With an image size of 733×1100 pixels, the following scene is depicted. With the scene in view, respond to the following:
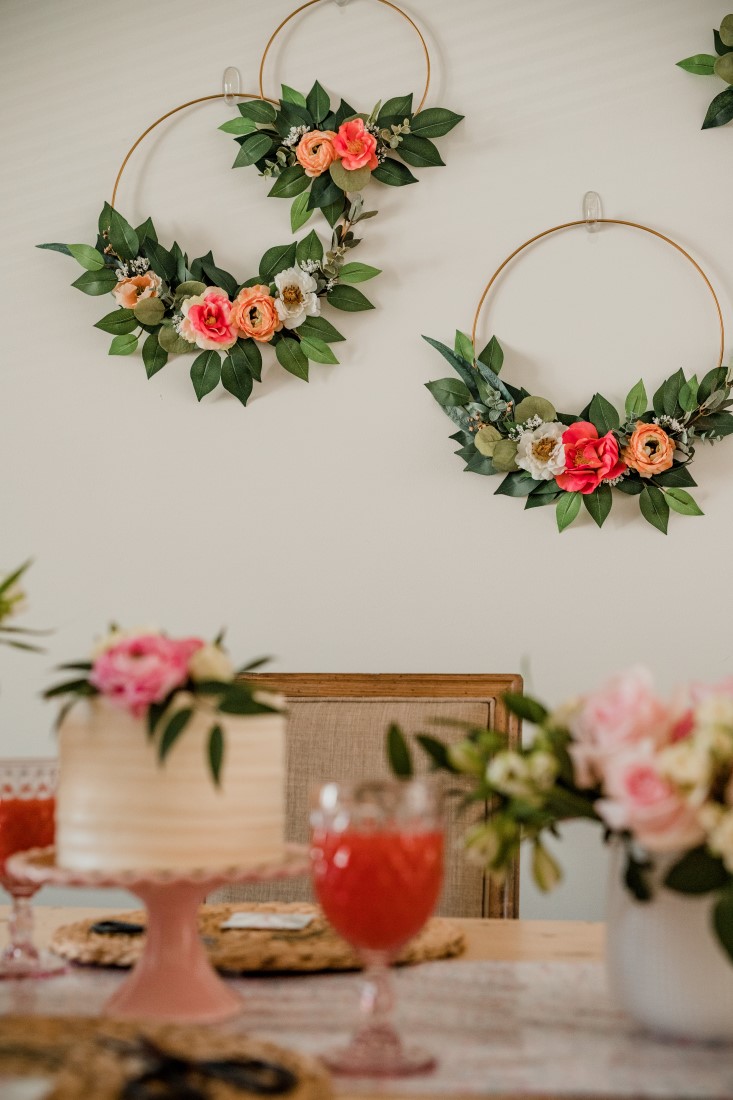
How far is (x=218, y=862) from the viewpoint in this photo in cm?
87

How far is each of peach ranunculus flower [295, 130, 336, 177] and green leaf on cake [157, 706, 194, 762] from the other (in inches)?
60.6

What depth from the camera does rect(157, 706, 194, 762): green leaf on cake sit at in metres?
0.83

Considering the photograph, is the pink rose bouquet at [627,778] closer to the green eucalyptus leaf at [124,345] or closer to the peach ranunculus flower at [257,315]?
the peach ranunculus flower at [257,315]

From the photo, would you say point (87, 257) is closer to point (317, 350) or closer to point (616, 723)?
point (317, 350)

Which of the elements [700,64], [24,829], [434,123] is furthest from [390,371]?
[24,829]

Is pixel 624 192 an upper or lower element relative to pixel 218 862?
upper

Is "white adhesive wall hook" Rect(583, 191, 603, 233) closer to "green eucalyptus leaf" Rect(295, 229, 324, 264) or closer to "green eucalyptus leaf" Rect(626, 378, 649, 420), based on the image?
"green eucalyptus leaf" Rect(626, 378, 649, 420)

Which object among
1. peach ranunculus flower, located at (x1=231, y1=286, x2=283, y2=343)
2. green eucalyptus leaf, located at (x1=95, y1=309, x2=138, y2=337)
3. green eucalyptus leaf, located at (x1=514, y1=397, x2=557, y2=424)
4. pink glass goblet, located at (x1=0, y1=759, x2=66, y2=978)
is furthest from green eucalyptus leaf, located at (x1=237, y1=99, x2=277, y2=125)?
pink glass goblet, located at (x1=0, y1=759, x2=66, y2=978)

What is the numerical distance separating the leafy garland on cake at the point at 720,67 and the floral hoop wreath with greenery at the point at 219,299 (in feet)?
2.14

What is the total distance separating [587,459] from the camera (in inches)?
79.9

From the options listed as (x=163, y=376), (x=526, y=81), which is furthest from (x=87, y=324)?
(x=526, y=81)

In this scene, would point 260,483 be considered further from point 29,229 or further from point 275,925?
point 275,925

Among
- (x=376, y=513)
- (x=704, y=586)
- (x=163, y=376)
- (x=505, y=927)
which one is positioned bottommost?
(x=505, y=927)

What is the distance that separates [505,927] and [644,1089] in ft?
1.94
